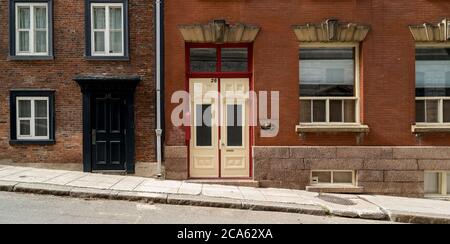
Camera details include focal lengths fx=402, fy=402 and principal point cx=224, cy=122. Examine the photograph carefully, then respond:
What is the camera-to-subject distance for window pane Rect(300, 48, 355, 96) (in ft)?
37.8

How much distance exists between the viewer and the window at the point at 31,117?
11.9 m

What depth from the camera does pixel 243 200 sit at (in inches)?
369

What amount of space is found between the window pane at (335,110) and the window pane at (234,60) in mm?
2683

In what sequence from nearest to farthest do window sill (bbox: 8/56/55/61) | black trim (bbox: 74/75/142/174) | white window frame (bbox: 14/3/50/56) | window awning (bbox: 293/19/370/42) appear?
1. window awning (bbox: 293/19/370/42)
2. black trim (bbox: 74/75/142/174)
3. window sill (bbox: 8/56/55/61)
4. white window frame (bbox: 14/3/50/56)

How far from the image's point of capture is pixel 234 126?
11.6 metres

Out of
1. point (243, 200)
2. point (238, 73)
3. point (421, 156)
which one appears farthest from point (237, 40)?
point (421, 156)

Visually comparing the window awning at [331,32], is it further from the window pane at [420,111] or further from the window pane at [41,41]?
the window pane at [41,41]

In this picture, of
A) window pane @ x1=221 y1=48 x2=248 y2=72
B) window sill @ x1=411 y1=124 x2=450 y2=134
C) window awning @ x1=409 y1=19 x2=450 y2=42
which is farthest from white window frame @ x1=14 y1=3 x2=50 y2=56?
window sill @ x1=411 y1=124 x2=450 y2=134

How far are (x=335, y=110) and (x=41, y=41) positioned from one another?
352 inches

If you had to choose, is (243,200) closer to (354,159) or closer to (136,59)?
(354,159)

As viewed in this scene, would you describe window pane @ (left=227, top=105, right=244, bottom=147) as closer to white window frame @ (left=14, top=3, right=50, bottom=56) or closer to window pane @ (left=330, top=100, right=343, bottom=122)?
window pane @ (left=330, top=100, right=343, bottom=122)

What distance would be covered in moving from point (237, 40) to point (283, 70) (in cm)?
154

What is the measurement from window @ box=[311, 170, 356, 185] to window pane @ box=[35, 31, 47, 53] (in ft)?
28.8

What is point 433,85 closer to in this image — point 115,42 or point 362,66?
point 362,66
